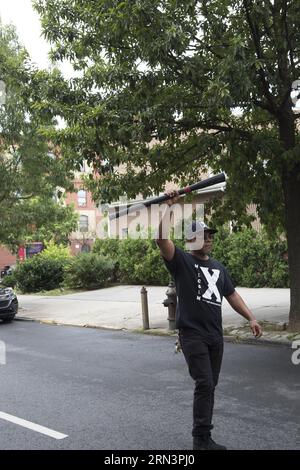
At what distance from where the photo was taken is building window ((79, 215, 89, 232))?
50.3 metres

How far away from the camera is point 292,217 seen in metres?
9.85

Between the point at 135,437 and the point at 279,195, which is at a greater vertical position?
the point at 279,195

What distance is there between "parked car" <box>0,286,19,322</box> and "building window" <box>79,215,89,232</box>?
35.3m

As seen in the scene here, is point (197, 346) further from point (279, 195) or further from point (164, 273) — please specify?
point (164, 273)

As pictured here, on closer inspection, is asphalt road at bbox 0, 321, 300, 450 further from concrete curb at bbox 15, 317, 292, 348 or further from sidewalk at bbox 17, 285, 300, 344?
sidewalk at bbox 17, 285, 300, 344

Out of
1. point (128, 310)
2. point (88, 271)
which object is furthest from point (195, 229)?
point (88, 271)

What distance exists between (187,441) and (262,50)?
6.92 m

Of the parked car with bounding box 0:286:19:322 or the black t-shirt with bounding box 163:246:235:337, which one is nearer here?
the black t-shirt with bounding box 163:246:235:337

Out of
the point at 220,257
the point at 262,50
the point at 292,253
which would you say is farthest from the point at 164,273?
the point at 262,50

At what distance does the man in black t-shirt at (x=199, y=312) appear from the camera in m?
4.22

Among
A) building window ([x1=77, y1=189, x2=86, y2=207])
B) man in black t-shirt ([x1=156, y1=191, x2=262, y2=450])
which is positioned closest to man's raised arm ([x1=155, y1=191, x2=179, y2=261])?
man in black t-shirt ([x1=156, y1=191, x2=262, y2=450])

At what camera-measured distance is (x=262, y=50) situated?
9320mm

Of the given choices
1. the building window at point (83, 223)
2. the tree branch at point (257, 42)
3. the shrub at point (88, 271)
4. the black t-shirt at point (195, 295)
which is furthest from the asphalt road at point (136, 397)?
the building window at point (83, 223)

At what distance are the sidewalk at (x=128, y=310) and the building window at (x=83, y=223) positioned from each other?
94.4 ft
